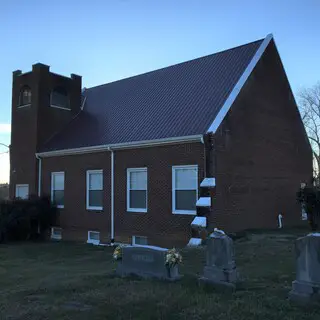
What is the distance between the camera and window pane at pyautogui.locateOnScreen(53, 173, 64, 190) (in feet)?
65.8

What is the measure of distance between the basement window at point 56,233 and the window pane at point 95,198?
2.86 m

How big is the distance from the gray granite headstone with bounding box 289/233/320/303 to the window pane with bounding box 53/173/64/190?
15.2m

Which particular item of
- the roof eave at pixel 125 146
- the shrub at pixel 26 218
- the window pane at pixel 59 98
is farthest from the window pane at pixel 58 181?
the window pane at pixel 59 98

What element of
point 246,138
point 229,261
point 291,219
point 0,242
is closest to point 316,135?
point 291,219

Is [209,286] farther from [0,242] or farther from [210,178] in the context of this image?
[0,242]

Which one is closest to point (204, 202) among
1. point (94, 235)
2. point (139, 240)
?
point (139, 240)

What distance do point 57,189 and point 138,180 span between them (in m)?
5.85

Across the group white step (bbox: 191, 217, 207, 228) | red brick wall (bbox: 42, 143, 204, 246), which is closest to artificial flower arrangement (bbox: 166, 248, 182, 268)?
white step (bbox: 191, 217, 207, 228)

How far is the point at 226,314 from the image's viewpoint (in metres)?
5.88

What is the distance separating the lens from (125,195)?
1667cm

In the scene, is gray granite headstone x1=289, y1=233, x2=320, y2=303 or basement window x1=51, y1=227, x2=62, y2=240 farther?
basement window x1=51, y1=227, x2=62, y2=240

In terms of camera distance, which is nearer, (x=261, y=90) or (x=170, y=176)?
(x=170, y=176)

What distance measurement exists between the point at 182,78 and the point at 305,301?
14.7 meters

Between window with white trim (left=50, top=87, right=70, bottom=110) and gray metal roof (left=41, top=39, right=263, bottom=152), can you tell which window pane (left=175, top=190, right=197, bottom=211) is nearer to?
gray metal roof (left=41, top=39, right=263, bottom=152)
